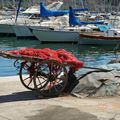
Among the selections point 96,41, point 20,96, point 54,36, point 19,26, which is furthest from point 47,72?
A: point 19,26

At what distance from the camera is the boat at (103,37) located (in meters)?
40.1

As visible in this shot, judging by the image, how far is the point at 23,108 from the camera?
825 cm

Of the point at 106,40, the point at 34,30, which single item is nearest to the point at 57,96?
the point at 106,40

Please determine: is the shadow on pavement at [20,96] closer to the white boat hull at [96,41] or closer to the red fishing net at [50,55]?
the red fishing net at [50,55]

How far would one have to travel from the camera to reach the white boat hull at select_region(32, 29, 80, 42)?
1663 inches

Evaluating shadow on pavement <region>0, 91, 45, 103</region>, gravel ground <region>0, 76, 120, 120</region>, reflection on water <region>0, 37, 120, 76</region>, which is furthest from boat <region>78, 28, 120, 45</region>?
shadow on pavement <region>0, 91, 45, 103</region>

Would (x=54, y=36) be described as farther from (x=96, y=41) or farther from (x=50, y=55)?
(x=50, y=55)

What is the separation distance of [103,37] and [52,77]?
31.4 m

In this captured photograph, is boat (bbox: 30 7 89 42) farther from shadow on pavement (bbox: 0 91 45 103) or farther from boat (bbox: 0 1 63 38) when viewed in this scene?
shadow on pavement (bbox: 0 91 45 103)

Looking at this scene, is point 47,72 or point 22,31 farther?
point 22,31

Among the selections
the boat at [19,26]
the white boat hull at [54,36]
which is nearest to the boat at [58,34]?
the white boat hull at [54,36]

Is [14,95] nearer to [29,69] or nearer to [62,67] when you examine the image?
[29,69]

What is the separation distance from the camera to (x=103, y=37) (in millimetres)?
40281

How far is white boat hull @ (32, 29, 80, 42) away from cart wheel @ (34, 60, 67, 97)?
32.6 metres
